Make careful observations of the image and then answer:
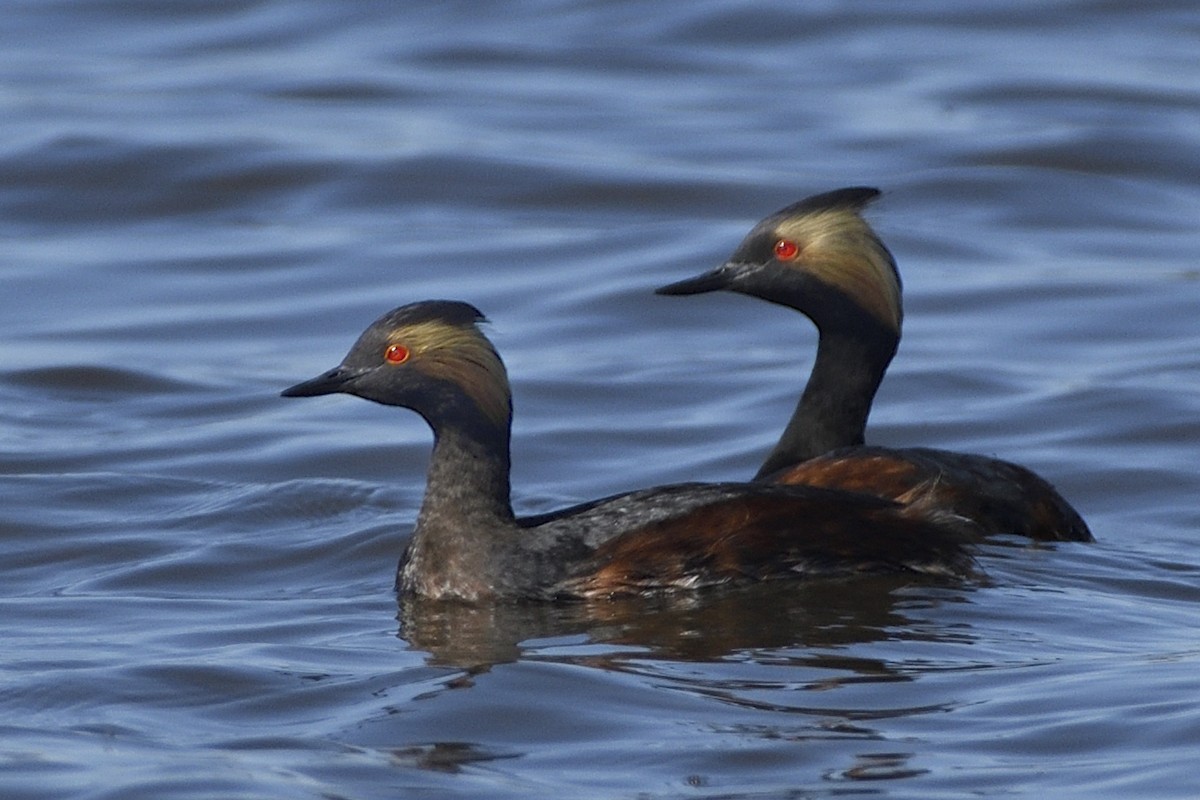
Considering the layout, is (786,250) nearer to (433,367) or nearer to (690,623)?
(433,367)

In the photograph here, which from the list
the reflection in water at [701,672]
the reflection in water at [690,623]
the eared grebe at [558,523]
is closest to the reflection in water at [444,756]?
the reflection in water at [701,672]

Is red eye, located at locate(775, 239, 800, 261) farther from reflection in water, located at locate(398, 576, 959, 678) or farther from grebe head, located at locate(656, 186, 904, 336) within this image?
reflection in water, located at locate(398, 576, 959, 678)

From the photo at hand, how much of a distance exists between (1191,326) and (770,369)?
2.61 metres

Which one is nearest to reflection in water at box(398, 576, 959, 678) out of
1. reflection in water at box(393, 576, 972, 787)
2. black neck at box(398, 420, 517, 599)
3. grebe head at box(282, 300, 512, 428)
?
reflection in water at box(393, 576, 972, 787)

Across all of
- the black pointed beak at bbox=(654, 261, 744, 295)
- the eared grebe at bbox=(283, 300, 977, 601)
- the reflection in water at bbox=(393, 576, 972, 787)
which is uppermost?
the black pointed beak at bbox=(654, 261, 744, 295)

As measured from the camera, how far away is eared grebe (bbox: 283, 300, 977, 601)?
28.6 ft

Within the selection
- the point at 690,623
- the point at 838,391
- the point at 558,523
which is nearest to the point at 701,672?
the point at 690,623

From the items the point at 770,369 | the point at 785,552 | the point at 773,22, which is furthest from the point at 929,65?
the point at 785,552

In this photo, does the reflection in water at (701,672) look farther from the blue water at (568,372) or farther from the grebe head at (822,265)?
the grebe head at (822,265)

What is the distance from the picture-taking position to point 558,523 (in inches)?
349

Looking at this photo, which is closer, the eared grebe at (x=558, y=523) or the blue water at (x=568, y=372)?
the blue water at (x=568, y=372)

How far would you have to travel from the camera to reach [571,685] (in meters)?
7.45

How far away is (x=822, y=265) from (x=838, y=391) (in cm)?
55

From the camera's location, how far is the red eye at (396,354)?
8.96 metres
